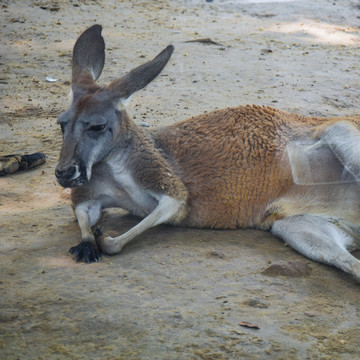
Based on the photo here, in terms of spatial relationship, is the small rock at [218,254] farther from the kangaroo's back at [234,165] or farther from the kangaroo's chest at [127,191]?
the kangaroo's chest at [127,191]

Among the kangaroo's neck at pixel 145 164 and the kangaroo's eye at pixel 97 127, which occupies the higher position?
the kangaroo's eye at pixel 97 127

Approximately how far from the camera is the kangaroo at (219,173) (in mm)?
3838

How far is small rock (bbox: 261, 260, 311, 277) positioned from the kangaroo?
255 mm

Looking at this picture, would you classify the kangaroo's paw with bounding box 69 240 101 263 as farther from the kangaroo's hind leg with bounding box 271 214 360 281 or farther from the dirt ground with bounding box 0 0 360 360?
the kangaroo's hind leg with bounding box 271 214 360 281

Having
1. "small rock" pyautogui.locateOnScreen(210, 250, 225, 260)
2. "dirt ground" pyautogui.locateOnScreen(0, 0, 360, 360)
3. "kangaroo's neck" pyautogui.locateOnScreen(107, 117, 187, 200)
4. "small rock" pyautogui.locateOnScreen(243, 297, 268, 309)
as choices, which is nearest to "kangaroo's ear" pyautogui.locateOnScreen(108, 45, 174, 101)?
"kangaroo's neck" pyautogui.locateOnScreen(107, 117, 187, 200)

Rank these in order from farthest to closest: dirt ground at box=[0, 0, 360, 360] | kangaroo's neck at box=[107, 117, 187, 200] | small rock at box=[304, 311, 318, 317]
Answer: kangaroo's neck at box=[107, 117, 187, 200]
small rock at box=[304, 311, 318, 317]
dirt ground at box=[0, 0, 360, 360]

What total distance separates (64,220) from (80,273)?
0.98m

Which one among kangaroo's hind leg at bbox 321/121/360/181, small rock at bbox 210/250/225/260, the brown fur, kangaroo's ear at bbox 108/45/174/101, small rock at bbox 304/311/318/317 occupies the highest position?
kangaroo's ear at bbox 108/45/174/101

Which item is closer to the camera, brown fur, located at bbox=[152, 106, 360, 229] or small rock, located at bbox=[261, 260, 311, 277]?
small rock, located at bbox=[261, 260, 311, 277]

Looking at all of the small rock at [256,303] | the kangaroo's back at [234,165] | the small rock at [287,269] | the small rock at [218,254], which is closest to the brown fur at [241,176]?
the kangaroo's back at [234,165]

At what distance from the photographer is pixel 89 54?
14.1 ft

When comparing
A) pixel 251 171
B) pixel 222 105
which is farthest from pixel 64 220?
pixel 222 105

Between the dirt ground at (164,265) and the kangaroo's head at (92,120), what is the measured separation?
1.61 ft

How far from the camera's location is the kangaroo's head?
361 cm
